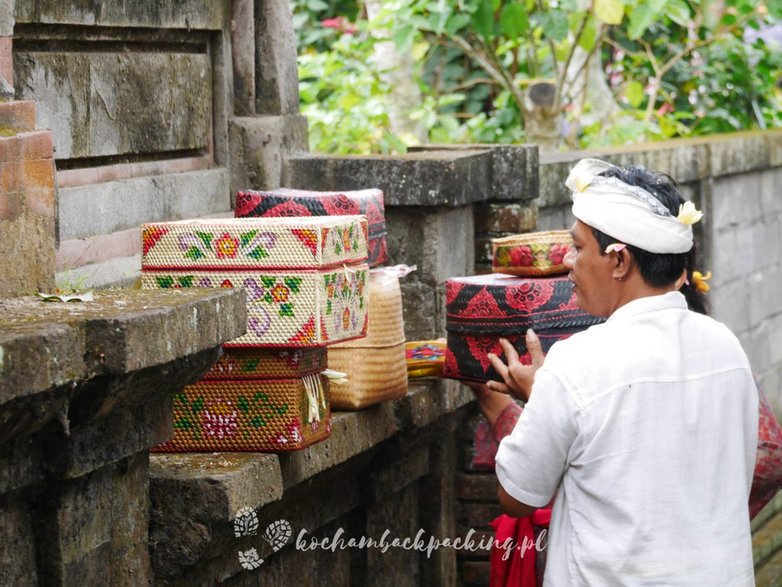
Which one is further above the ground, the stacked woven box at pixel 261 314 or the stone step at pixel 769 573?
the stacked woven box at pixel 261 314

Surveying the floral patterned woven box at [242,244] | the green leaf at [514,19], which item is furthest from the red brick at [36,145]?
the green leaf at [514,19]

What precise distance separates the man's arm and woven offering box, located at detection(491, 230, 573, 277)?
1299mm

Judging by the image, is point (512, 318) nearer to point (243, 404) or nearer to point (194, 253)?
point (243, 404)

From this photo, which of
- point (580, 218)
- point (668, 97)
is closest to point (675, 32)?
point (668, 97)

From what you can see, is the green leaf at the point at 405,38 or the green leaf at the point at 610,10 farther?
the green leaf at the point at 405,38

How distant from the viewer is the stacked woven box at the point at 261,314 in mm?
3697

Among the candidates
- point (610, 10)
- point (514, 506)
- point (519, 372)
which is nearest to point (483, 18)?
point (610, 10)

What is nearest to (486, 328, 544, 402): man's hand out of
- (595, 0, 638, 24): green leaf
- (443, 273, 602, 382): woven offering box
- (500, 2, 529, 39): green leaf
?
(443, 273, 602, 382): woven offering box

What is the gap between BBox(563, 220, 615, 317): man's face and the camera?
3410 millimetres

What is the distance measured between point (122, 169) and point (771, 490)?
207 centimetres

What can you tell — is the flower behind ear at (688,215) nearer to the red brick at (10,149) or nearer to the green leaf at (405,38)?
the red brick at (10,149)

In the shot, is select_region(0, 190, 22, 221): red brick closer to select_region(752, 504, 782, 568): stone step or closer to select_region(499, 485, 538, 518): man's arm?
select_region(499, 485, 538, 518): man's arm

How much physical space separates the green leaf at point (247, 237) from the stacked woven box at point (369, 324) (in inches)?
25.4

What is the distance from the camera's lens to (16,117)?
3.29 metres
